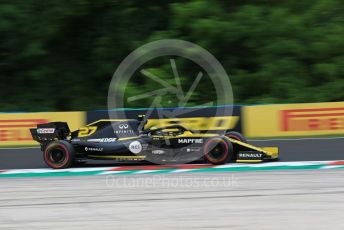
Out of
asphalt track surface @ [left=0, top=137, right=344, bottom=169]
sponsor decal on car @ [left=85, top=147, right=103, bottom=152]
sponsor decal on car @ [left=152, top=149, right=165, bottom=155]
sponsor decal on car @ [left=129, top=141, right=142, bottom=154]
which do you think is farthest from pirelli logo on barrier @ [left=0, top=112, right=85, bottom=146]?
sponsor decal on car @ [left=152, top=149, right=165, bottom=155]

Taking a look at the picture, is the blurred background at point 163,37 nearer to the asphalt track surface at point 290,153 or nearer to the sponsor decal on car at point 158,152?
the asphalt track surface at point 290,153

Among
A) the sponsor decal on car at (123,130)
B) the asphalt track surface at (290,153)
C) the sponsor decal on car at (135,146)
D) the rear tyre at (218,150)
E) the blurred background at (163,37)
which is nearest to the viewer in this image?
the rear tyre at (218,150)

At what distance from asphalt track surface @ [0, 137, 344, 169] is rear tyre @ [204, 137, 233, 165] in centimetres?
144

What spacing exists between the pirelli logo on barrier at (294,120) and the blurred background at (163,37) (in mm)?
6442

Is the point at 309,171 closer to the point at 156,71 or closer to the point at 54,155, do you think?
the point at 54,155

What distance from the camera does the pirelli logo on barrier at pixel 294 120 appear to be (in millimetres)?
15148

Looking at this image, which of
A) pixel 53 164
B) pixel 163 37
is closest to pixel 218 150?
pixel 53 164

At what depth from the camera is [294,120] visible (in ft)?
50.3

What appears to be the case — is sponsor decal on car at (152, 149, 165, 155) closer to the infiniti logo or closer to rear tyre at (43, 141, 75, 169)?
the infiniti logo

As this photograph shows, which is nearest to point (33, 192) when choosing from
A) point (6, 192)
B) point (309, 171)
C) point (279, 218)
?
point (6, 192)

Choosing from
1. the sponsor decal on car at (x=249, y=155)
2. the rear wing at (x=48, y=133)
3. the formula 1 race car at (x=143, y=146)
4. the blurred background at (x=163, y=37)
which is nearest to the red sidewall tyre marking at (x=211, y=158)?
the formula 1 race car at (x=143, y=146)

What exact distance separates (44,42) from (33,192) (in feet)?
53.4

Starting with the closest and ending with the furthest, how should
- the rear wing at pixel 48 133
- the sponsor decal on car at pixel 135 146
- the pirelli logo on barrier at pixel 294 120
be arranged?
1. the sponsor decal on car at pixel 135 146
2. the rear wing at pixel 48 133
3. the pirelli logo on barrier at pixel 294 120

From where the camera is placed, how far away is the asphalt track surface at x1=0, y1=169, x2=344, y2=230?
6.43 meters
